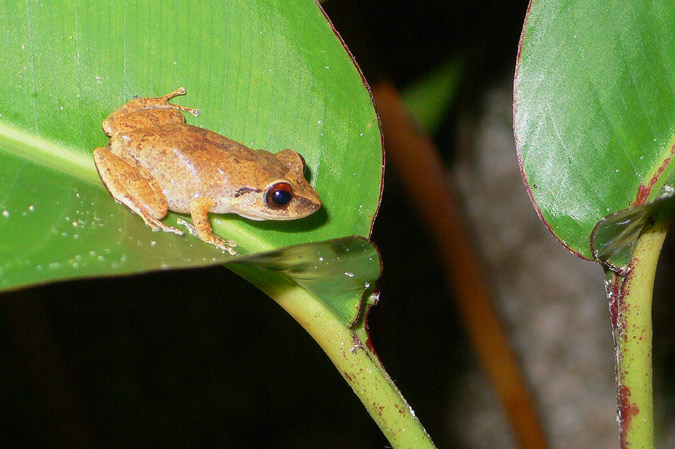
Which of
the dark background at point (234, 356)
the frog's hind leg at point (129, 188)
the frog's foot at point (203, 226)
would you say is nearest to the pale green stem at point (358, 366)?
the frog's foot at point (203, 226)

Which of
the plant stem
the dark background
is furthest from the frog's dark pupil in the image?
the dark background

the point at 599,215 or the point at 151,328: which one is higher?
the point at 599,215

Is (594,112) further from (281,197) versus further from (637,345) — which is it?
(281,197)

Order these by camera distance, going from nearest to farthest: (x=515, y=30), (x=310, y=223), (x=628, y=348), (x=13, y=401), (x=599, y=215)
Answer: (x=628, y=348) → (x=599, y=215) → (x=310, y=223) → (x=13, y=401) → (x=515, y=30)

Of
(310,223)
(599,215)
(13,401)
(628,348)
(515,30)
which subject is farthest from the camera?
(515,30)

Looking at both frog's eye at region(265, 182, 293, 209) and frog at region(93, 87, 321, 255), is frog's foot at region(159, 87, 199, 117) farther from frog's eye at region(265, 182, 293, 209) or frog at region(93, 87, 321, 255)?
frog's eye at region(265, 182, 293, 209)

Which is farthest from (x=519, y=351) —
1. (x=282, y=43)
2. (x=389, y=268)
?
(x=282, y=43)

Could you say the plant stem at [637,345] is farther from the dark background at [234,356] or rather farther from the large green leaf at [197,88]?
the dark background at [234,356]

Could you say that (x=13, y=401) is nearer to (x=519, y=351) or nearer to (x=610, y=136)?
(x=519, y=351)
